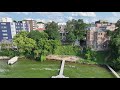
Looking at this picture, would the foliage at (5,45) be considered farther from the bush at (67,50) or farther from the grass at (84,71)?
the grass at (84,71)

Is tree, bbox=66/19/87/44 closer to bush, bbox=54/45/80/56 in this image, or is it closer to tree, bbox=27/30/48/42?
bush, bbox=54/45/80/56

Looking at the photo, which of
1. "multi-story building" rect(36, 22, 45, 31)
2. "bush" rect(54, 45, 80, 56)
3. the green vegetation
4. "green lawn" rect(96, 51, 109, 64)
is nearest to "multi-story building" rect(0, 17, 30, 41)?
"multi-story building" rect(36, 22, 45, 31)

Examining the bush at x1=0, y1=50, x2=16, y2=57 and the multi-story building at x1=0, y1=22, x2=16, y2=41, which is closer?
the multi-story building at x1=0, y1=22, x2=16, y2=41

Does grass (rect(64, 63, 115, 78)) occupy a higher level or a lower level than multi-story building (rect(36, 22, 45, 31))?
lower

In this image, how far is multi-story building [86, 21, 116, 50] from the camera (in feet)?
16.3

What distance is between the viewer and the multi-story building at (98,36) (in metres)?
4.97

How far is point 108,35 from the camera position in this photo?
4961 mm

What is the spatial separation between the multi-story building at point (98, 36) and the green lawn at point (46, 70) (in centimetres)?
35

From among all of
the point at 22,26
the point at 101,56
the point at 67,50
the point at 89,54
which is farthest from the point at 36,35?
the point at 101,56

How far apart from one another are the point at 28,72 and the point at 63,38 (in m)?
0.76

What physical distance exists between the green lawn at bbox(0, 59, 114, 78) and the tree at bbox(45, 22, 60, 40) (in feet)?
1.28
